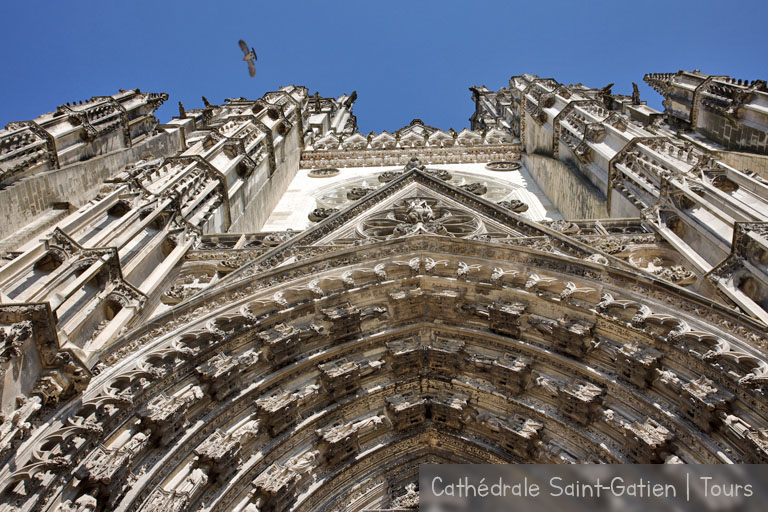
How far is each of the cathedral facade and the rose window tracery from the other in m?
0.09

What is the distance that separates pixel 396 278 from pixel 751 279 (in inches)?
233

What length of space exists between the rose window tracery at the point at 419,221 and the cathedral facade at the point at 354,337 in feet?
0.28

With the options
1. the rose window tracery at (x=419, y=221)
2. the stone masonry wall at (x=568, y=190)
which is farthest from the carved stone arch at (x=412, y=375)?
the stone masonry wall at (x=568, y=190)

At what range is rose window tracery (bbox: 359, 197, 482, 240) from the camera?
1362cm

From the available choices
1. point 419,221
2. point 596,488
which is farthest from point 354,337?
point 596,488

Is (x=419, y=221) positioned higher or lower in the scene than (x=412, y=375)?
higher

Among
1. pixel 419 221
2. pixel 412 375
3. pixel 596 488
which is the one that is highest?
pixel 419 221

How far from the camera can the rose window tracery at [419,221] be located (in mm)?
13625

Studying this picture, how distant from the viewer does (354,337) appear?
10820 mm

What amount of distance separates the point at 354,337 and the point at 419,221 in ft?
13.4

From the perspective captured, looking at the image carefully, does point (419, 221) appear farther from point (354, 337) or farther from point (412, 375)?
point (412, 375)

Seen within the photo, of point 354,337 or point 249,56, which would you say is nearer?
point 354,337

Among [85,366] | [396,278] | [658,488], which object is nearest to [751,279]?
[658,488]

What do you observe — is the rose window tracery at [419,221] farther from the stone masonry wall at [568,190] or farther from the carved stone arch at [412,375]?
the stone masonry wall at [568,190]
